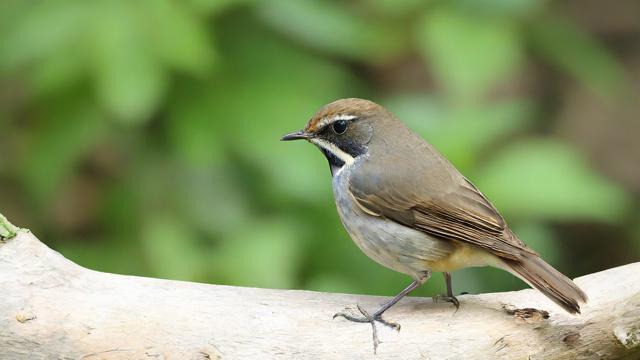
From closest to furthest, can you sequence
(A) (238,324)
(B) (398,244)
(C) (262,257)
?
(A) (238,324) → (B) (398,244) → (C) (262,257)

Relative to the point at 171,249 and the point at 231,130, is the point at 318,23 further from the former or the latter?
the point at 171,249

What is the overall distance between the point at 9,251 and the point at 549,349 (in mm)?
2061

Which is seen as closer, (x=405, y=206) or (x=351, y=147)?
(x=405, y=206)

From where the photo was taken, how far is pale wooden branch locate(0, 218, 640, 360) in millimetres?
3807

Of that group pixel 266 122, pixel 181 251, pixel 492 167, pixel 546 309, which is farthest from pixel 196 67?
pixel 546 309

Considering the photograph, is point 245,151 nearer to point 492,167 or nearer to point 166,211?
point 166,211

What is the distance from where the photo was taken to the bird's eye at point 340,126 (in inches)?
178

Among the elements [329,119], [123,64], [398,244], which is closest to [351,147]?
[329,119]

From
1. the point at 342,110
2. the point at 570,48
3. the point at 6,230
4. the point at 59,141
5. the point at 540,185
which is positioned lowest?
the point at 6,230

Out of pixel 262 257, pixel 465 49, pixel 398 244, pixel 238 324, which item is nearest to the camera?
pixel 238 324

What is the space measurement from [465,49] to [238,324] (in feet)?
9.69

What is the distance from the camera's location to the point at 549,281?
4.00 meters

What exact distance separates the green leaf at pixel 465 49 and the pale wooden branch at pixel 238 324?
228 cm

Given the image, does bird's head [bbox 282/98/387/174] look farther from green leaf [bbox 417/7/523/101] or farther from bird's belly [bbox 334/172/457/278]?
green leaf [bbox 417/7/523/101]
